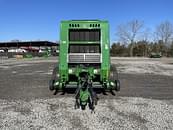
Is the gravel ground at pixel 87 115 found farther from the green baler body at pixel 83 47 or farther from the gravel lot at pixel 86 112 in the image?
the green baler body at pixel 83 47

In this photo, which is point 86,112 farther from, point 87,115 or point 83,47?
point 83,47

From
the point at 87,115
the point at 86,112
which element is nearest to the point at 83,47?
the point at 86,112

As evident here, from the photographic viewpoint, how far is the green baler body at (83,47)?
1305 cm

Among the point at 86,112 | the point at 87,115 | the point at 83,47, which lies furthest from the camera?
the point at 83,47

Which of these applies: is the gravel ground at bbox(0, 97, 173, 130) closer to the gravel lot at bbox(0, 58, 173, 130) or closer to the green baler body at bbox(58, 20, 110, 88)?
the gravel lot at bbox(0, 58, 173, 130)

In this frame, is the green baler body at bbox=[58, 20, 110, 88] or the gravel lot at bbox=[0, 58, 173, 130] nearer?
the gravel lot at bbox=[0, 58, 173, 130]

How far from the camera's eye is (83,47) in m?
14.0

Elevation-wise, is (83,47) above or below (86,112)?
above

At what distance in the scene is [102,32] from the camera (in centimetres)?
1348

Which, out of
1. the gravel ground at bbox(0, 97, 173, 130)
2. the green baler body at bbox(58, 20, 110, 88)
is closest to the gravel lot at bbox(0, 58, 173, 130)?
the gravel ground at bbox(0, 97, 173, 130)

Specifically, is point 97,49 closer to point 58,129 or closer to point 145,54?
point 58,129

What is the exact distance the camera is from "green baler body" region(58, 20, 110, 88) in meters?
13.1

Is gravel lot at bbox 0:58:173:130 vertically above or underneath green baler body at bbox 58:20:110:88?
underneath

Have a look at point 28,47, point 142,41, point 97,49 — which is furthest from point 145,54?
point 97,49
